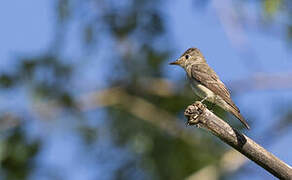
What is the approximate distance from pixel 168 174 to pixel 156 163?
0.26 meters

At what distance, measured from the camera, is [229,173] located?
361 inches

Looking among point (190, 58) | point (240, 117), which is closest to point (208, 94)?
point (240, 117)

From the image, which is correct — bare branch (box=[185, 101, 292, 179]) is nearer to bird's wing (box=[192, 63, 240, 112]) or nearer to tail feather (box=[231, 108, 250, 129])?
tail feather (box=[231, 108, 250, 129])

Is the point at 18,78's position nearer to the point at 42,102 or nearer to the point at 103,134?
the point at 42,102

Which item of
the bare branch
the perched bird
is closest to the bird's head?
the perched bird

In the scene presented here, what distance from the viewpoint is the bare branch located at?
14.5ft

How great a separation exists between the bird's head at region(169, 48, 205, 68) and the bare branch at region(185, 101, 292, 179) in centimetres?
276

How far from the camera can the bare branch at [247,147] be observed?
441cm

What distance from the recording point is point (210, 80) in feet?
21.4

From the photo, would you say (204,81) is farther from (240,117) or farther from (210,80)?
(240,117)

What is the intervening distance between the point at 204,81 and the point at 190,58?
0.89 m

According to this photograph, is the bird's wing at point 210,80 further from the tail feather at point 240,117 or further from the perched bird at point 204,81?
the tail feather at point 240,117

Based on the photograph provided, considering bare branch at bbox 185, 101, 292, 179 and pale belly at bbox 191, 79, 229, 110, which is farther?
Result: pale belly at bbox 191, 79, 229, 110

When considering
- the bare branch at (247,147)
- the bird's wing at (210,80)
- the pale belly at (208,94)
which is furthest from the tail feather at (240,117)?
the bare branch at (247,147)
